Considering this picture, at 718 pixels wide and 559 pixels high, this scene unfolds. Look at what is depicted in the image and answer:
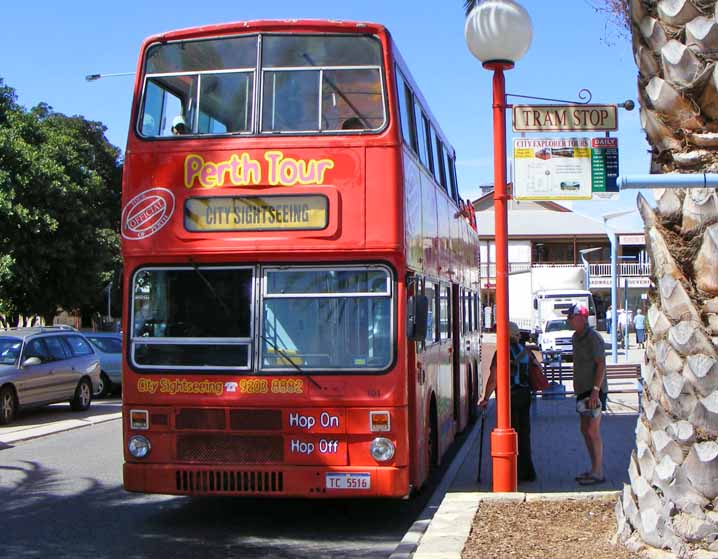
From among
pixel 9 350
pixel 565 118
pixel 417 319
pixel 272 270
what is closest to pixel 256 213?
pixel 272 270

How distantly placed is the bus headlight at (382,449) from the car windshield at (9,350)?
12.5 metres

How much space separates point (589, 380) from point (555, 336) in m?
29.8

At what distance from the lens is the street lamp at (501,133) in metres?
9.15

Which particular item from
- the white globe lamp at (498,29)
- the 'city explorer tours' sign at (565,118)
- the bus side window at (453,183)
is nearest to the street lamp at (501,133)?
the white globe lamp at (498,29)

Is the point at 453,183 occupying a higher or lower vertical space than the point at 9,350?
higher

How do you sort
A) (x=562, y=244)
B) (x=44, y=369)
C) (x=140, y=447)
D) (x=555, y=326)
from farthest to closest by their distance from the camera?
(x=562, y=244)
(x=555, y=326)
(x=44, y=369)
(x=140, y=447)

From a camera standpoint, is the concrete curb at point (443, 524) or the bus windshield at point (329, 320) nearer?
the concrete curb at point (443, 524)

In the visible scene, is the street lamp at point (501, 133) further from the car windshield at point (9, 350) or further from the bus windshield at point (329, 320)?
the car windshield at point (9, 350)

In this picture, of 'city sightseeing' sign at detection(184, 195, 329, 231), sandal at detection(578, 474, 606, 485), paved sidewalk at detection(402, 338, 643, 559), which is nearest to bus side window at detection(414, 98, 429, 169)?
'city sightseeing' sign at detection(184, 195, 329, 231)

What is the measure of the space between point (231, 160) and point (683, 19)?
4.29 metres

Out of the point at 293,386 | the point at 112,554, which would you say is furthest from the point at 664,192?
the point at 112,554

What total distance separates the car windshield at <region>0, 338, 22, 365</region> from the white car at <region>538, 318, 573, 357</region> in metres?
24.0

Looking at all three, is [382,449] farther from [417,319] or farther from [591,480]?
[591,480]

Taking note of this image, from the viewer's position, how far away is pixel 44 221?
3312cm
